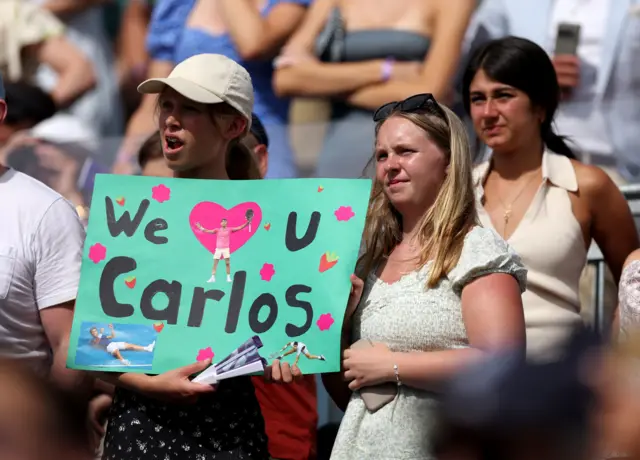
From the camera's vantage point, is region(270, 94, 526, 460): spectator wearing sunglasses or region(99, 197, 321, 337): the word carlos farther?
region(99, 197, 321, 337): the word carlos

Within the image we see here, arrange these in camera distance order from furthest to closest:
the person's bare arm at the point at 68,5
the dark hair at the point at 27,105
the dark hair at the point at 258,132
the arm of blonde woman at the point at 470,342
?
the person's bare arm at the point at 68,5
the dark hair at the point at 27,105
the dark hair at the point at 258,132
the arm of blonde woman at the point at 470,342

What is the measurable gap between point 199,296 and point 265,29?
289cm

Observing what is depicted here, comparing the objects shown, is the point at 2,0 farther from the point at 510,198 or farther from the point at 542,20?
the point at 510,198

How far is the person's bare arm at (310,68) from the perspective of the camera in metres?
5.86

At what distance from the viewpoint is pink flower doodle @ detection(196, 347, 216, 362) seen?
334 centimetres

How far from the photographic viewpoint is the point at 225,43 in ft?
20.5

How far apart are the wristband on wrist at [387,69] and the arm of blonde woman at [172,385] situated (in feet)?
8.65

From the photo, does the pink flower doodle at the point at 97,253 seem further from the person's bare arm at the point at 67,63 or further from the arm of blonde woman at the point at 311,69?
the person's bare arm at the point at 67,63

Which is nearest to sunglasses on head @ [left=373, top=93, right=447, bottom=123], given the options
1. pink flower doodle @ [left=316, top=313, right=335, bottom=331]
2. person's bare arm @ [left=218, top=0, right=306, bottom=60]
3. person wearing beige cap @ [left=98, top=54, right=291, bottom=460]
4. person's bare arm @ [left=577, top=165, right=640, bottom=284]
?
person wearing beige cap @ [left=98, top=54, right=291, bottom=460]

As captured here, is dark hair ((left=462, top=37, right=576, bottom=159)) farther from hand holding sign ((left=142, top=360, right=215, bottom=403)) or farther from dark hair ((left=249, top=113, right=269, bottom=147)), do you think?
hand holding sign ((left=142, top=360, right=215, bottom=403))

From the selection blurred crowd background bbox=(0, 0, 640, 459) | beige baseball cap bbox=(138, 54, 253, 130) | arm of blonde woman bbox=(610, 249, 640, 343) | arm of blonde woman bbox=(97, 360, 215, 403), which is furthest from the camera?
blurred crowd background bbox=(0, 0, 640, 459)

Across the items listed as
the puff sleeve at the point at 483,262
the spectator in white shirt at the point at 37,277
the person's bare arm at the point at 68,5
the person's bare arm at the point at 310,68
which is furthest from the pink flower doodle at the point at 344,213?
the person's bare arm at the point at 68,5

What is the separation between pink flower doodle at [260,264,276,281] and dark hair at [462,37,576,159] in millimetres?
1452

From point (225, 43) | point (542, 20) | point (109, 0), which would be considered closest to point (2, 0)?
point (109, 0)
